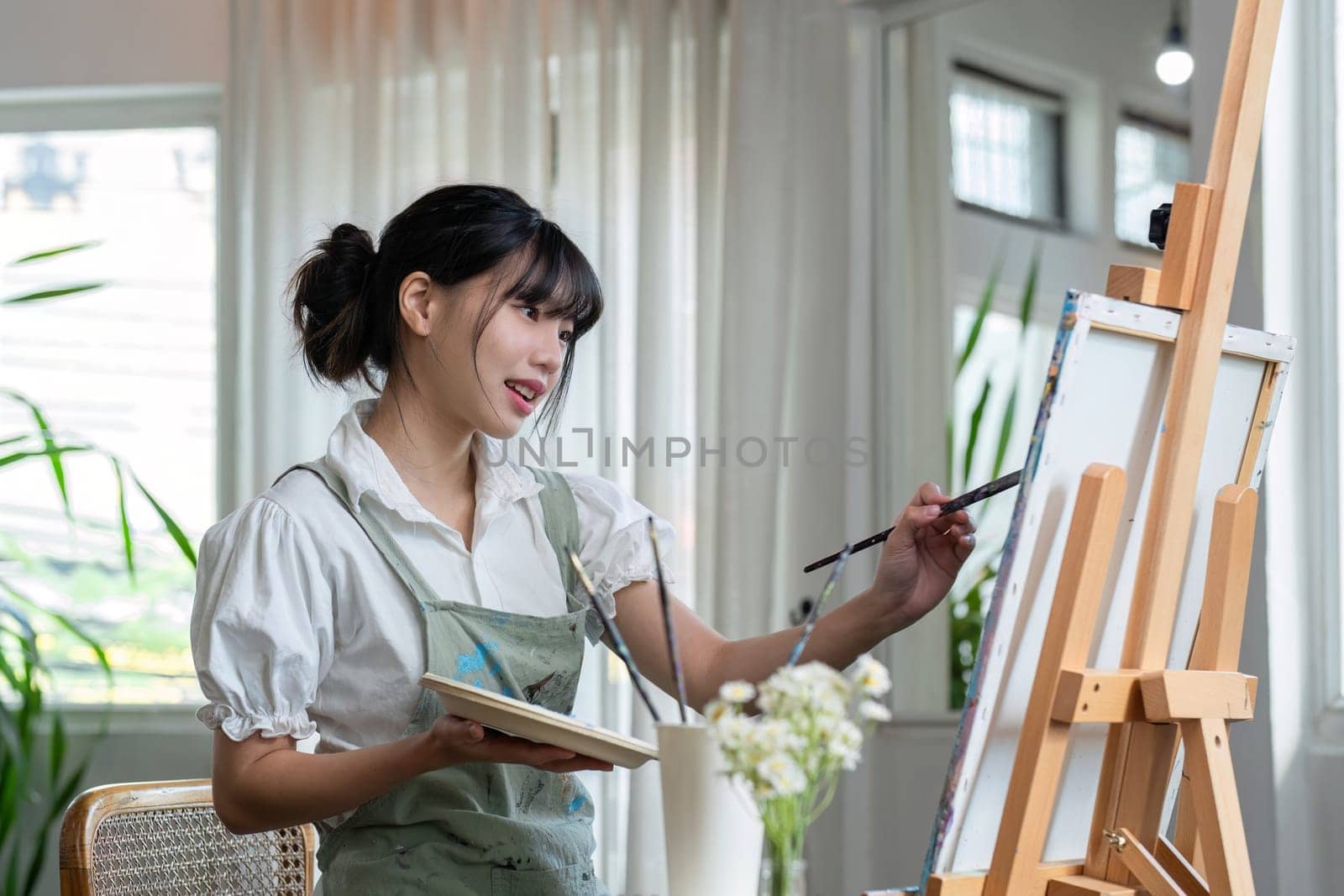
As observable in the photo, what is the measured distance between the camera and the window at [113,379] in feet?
10.6

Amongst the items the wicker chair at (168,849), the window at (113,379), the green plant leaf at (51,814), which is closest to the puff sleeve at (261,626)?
the wicker chair at (168,849)

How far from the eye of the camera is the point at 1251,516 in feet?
4.06

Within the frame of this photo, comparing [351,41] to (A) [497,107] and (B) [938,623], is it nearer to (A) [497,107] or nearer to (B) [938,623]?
(A) [497,107]

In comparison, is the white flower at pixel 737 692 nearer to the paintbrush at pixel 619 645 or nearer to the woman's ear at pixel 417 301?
the paintbrush at pixel 619 645

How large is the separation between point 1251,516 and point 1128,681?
0.20 metres

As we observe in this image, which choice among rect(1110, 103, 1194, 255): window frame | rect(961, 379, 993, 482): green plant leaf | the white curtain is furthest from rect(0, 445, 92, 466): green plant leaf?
rect(1110, 103, 1194, 255): window frame

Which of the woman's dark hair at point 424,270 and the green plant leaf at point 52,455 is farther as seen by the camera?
the green plant leaf at point 52,455

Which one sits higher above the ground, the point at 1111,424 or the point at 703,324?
the point at 703,324

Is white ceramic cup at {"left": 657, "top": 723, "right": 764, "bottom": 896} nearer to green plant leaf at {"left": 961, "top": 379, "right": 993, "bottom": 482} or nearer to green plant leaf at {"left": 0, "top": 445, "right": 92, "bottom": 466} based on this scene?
green plant leaf at {"left": 961, "top": 379, "right": 993, "bottom": 482}

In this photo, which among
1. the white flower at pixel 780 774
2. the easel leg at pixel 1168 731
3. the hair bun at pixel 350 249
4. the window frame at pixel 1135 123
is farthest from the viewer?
the window frame at pixel 1135 123

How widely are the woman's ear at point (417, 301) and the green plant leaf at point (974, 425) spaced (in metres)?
1.47

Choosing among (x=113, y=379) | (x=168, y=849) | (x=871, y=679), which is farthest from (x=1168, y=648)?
(x=113, y=379)

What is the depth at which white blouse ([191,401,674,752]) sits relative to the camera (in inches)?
51.4

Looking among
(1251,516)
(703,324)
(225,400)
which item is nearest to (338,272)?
(1251,516)
